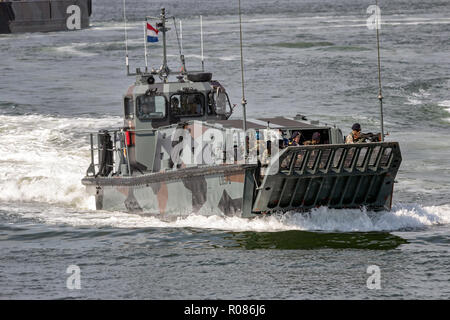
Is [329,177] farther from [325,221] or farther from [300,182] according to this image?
[325,221]

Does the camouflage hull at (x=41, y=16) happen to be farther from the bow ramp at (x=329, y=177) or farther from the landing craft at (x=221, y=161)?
the bow ramp at (x=329, y=177)

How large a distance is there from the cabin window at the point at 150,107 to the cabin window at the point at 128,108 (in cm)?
21

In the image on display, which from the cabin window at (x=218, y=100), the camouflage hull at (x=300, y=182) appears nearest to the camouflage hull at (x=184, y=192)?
the camouflage hull at (x=300, y=182)

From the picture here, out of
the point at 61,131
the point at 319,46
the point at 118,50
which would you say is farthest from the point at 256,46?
the point at 61,131

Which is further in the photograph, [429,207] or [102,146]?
[102,146]

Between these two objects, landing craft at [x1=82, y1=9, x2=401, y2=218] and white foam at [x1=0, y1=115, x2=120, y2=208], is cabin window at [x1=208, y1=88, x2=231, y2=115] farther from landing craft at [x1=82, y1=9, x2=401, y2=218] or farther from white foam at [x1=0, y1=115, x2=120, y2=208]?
white foam at [x1=0, y1=115, x2=120, y2=208]

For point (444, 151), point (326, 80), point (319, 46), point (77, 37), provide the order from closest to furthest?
point (444, 151) → point (326, 80) → point (319, 46) → point (77, 37)

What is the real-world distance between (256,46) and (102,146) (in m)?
28.7

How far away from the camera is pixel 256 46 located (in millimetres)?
44000

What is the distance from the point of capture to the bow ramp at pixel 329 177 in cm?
1226

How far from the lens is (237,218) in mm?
12883

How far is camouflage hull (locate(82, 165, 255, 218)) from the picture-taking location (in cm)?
1265
